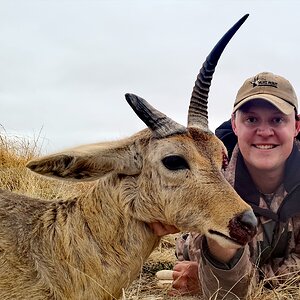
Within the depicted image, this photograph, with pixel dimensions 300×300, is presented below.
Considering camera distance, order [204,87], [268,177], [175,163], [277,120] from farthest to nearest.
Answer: [268,177] < [277,120] < [204,87] < [175,163]

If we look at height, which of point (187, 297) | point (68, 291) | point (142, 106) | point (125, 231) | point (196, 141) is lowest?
point (187, 297)

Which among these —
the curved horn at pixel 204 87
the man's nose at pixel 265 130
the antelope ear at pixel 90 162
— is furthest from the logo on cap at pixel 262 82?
the antelope ear at pixel 90 162

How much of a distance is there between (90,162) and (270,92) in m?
2.72

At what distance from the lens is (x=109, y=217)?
5250mm

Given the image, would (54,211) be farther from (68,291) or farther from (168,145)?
(168,145)

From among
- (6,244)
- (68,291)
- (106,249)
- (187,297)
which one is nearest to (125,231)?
(106,249)

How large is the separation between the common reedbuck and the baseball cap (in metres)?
1.58

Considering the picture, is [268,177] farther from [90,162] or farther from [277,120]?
[90,162]

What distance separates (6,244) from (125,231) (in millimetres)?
1001

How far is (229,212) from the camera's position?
185 inches

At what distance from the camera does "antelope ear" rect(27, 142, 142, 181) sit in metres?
5.05

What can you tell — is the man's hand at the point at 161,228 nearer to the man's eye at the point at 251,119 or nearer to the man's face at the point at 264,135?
the man's face at the point at 264,135

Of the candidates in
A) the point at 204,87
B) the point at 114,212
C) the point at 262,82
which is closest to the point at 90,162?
the point at 114,212

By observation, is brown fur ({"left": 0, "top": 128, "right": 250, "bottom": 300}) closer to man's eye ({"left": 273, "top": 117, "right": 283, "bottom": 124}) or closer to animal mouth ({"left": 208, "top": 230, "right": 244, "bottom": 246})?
animal mouth ({"left": 208, "top": 230, "right": 244, "bottom": 246})
